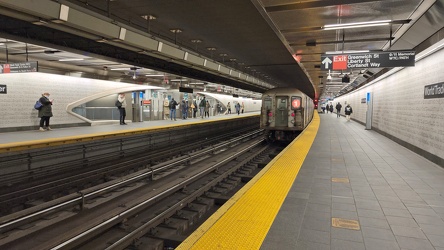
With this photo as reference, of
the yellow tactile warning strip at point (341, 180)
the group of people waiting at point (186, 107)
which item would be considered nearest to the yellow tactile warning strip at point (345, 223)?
→ the yellow tactile warning strip at point (341, 180)

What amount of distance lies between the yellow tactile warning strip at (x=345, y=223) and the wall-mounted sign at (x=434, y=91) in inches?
221

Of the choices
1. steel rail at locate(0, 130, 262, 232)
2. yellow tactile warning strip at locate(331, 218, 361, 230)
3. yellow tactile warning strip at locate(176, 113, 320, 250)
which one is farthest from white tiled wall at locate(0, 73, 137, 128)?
yellow tactile warning strip at locate(331, 218, 361, 230)

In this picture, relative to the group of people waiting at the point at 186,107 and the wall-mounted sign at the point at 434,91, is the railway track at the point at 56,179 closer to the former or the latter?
the wall-mounted sign at the point at 434,91

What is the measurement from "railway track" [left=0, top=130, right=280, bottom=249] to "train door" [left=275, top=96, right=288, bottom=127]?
22.9ft

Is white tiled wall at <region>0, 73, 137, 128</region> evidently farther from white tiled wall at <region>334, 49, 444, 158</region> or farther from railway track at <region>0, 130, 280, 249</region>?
white tiled wall at <region>334, 49, 444, 158</region>

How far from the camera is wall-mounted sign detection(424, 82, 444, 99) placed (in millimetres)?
7166

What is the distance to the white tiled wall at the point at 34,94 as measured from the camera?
11703 mm

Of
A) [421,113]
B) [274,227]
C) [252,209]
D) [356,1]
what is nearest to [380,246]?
[274,227]

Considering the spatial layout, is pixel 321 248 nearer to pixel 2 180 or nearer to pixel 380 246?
pixel 380 246

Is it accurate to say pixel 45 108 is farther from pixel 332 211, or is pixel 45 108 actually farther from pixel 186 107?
pixel 332 211

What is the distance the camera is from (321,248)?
2.91 m

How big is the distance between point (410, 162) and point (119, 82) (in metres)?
15.4

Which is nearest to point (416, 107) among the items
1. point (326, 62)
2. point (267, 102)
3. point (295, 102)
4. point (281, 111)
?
point (326, 62)

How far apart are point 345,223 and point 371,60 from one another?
23.0 ft
